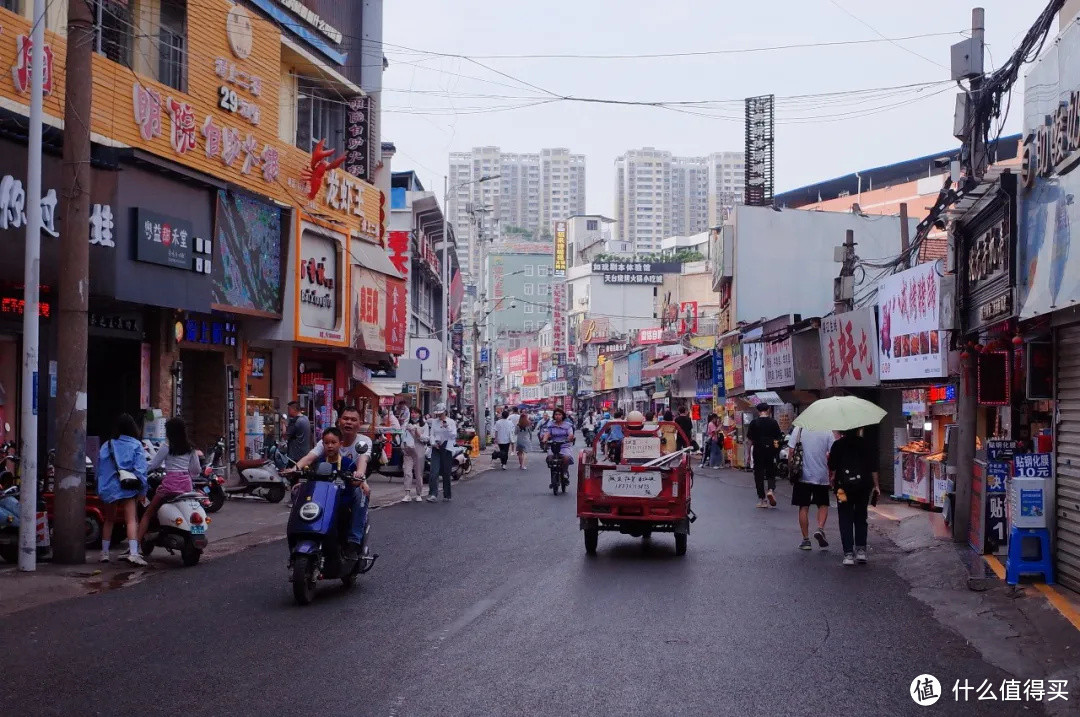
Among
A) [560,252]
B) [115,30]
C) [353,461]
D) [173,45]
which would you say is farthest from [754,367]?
[560,252]

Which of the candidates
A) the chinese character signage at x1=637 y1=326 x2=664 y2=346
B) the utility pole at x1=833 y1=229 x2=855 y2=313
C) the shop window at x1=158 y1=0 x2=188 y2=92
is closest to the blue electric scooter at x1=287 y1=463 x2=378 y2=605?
the shop window at x1=158 y1=0 x2=188 y2=92

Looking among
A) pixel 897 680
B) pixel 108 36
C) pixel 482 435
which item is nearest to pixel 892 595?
pixel 897 680

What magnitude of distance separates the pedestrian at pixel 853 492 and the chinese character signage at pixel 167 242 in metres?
11.9

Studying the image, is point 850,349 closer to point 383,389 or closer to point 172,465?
point 383,389

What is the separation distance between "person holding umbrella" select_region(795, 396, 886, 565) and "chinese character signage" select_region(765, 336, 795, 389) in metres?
20.1

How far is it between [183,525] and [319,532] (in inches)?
136

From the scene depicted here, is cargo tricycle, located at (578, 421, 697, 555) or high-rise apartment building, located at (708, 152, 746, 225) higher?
high-rise apartment building, located at (708, 152, 746, 225)

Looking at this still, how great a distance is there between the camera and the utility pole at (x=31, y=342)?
38.5ft

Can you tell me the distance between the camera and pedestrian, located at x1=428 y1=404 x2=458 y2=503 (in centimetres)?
2184

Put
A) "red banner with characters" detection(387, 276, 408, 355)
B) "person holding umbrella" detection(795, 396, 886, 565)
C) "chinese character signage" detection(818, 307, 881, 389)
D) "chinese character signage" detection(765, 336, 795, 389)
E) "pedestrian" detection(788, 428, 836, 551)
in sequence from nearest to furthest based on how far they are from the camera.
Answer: "person holding umbrella" detection(795, 396, 886, 565), "pedestrian" detection(788, 428, 836, 551), "chinese character signage" detection(818, 307, 881, 389), "red banner with characters" detection(387, 276, 408, 355), "chinese character signage" detection(765, 336, 795, 389)

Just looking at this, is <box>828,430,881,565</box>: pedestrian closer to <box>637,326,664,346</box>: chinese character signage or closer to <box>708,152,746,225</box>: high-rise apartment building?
<box>637,326,664,346</box>: chinese character signage

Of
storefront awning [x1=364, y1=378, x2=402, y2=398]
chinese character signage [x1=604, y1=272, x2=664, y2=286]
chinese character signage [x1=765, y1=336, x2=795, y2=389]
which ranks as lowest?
storefront awning [x1=364, y1=378, x2=402, y2=398]

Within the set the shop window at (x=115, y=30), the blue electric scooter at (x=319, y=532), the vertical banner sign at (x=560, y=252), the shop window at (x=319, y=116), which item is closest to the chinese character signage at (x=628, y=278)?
the vertical banner sign at (x=560, y=252)

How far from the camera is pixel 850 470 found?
1297 cm
